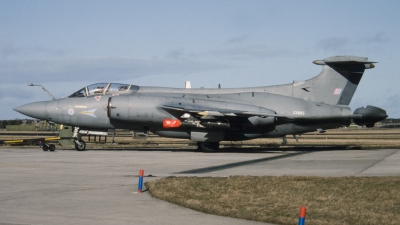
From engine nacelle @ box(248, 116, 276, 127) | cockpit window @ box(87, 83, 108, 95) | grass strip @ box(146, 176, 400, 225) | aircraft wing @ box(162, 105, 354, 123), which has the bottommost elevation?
grass strip @ box(146, 176, 400, 225)

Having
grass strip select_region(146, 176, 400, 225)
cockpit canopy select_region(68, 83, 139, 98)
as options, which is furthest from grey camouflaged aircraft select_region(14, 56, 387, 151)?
grass strip select_region(146, 176, 400, 225)

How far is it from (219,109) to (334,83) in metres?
6.89

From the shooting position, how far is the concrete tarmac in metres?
9.76

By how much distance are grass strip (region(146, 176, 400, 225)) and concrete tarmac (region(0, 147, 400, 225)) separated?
59 cm

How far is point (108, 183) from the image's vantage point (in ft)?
47.7

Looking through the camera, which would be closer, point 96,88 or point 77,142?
point 77,142

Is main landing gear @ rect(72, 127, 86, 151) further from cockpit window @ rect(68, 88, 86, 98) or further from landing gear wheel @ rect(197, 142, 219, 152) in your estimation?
landing gear wheel @ rect(197, 142, 219, 152)

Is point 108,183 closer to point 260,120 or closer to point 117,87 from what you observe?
point 260,120

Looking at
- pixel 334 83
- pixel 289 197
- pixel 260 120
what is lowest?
pixel 289 197

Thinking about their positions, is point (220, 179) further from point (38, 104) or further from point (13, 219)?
point (38, 104)

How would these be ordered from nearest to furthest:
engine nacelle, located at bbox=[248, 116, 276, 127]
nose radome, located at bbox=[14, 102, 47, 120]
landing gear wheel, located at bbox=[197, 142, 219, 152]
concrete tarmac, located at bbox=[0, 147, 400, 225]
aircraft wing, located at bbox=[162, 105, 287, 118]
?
concrete tarmac, located at bbox=[0, 147, 400, 225] → aircraft wing, located at bbox=[162, 105, 287, 118] → engine nacelle, located at bbox=[248, 116, 276, 127] → nose radome, located at bbox=[14, 102, 47, 120] → landing gear wheel, located at bbox=[197, 142, 219, 152]

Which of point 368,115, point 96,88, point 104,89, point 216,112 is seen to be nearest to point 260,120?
point 216,112

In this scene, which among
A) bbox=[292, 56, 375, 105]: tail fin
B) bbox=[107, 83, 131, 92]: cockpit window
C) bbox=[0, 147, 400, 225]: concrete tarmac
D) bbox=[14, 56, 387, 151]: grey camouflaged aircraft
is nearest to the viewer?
bbox=[0, 147, 400, 225]: concrete tarmac

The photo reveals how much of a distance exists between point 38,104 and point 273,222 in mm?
22080
